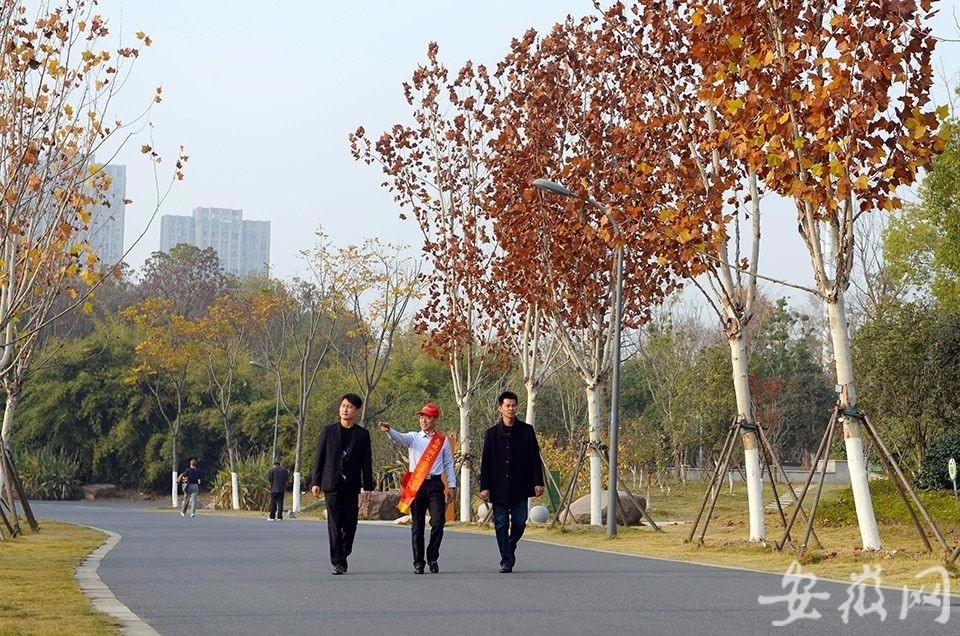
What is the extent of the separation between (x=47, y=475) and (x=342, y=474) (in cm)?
4838

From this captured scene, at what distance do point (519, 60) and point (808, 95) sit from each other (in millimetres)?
14456

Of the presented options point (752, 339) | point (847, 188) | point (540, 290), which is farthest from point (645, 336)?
point (847, 188)

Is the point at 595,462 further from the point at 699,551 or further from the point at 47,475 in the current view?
the point at 47,475

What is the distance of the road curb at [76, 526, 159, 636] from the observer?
9.01m

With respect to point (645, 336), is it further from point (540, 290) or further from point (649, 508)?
point (540, 290)

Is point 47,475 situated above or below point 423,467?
above

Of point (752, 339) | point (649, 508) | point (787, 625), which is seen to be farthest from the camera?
point (752, 339)

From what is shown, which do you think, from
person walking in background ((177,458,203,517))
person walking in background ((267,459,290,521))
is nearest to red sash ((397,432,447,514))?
person walking in background ((267,459,290,521))

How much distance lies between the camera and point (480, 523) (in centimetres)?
2916

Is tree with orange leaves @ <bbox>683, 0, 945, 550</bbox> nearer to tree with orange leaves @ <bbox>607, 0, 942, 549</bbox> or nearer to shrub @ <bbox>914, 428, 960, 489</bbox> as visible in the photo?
tree with orange leaves @ <bbox>607, 0, 942, 549</bbox>

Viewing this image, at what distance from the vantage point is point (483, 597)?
11219 millimetres

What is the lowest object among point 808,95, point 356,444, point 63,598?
point 63,598

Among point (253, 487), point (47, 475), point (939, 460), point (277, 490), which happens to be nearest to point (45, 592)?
point (939, 460)

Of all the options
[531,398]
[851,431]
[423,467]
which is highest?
[531,398]
